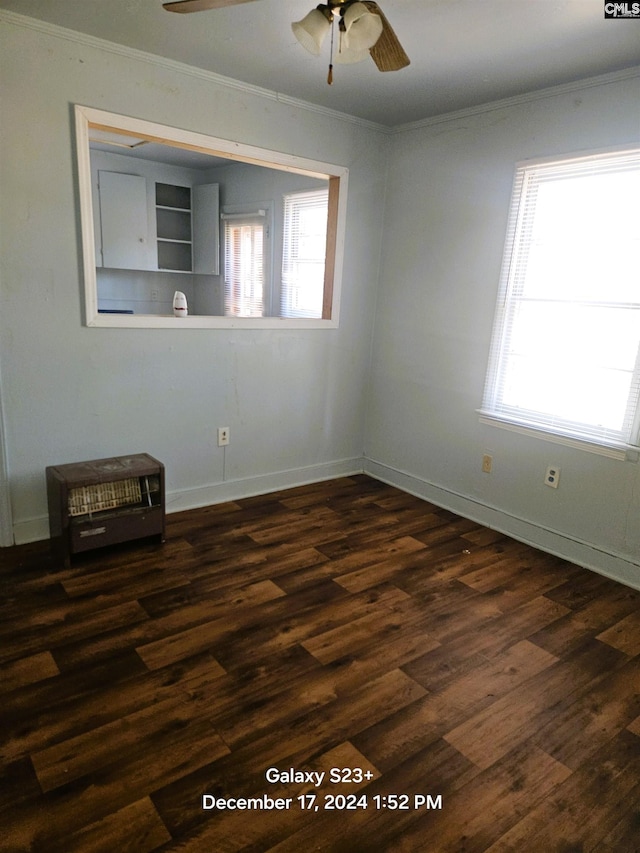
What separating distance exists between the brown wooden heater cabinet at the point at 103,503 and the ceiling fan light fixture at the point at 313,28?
6.60ft

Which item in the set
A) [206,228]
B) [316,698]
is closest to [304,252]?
[206,228]

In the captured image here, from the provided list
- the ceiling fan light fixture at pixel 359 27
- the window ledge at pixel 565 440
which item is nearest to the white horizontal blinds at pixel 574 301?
the window ledge at pixel 565 440

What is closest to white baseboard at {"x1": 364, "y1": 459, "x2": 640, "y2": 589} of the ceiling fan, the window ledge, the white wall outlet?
the white wall outlet

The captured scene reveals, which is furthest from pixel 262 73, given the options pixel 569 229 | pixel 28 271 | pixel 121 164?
pixel 121 164

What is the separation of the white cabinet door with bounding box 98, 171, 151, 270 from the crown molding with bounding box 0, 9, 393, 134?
2.61 metres

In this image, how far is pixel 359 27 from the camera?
170cm

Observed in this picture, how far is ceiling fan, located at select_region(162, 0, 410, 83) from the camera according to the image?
166 cm

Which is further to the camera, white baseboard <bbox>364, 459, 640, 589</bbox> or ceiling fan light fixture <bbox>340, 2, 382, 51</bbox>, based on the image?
white baseboard <bbox>364, 459, 640, 589</bbox>

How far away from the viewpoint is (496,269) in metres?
3.31

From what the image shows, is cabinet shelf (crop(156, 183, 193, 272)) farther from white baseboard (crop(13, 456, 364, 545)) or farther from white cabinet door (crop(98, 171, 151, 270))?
white baseboard (crop(13, 456, 364, 545))

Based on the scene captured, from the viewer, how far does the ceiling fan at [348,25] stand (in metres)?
1.66

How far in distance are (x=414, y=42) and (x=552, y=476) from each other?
2.31m

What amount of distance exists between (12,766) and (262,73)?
10.7 ft

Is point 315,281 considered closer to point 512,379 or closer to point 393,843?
point 512,379
